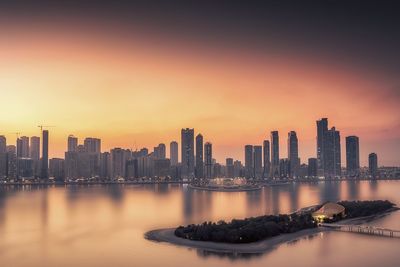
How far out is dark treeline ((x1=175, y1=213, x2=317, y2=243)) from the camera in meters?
25.7

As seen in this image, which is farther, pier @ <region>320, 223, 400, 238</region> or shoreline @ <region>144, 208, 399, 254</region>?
pier @ <region>320, 223, 400, 238</region>

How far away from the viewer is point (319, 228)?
103 ft

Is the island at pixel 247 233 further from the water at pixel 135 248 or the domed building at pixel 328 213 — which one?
the water at pixel 135 248

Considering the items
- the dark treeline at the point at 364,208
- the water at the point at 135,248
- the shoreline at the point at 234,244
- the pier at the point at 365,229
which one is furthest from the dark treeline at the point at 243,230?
the dark treeline at the point at 364,208

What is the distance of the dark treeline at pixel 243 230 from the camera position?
25656 millimetres

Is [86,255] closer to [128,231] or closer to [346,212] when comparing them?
[128,231]

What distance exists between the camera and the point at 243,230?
85.1ft

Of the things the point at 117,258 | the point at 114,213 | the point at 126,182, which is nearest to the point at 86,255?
the point at 117,258

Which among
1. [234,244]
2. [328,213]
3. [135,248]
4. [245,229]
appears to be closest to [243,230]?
[245,229]

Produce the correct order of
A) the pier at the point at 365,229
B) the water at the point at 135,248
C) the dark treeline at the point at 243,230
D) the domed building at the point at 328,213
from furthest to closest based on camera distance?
the domed building at the point at 328,213, the pier at the point at 365,229, the dark treeline at the point at 243,230, the water at the point at 135,248

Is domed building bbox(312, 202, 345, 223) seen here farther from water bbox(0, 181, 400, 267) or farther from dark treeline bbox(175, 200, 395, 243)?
water bbox(0, 181, 400, 267)

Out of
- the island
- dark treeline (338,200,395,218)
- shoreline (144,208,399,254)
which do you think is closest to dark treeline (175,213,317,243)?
the island

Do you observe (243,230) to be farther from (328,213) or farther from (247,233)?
(328,213)

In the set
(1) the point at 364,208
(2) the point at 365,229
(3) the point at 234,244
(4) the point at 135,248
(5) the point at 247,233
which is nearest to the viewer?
(3) the point at 234,244
